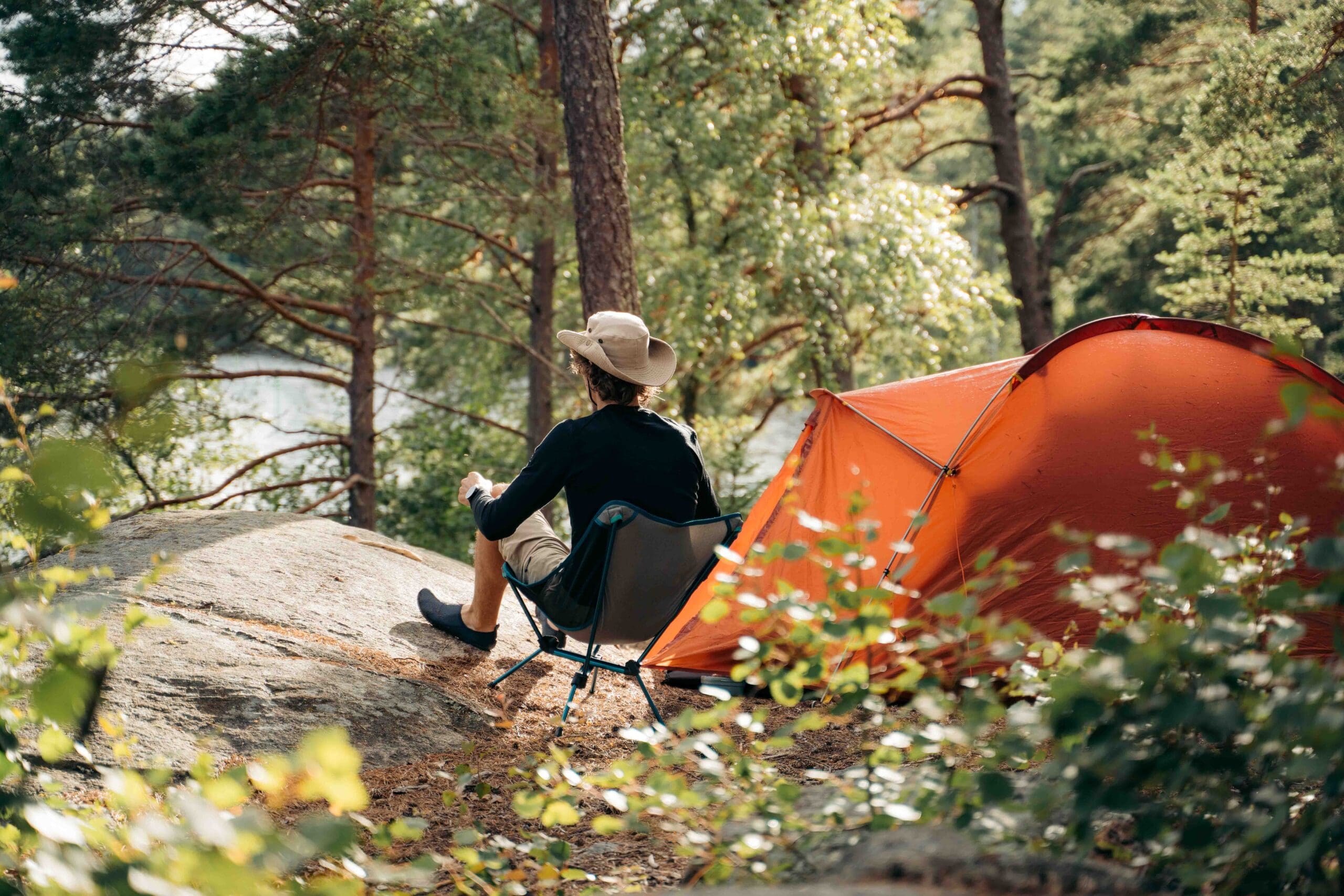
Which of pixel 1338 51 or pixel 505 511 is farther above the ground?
pixel 1338 51

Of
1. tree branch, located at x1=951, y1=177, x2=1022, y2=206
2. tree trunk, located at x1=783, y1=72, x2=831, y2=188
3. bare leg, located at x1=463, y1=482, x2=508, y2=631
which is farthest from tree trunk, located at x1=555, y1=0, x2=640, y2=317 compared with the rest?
tree branch, located at x1=951, y1=177, x2=1022, y2=206

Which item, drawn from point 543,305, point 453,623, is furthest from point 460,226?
point 453,623

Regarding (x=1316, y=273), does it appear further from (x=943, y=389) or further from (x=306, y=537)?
(x=306, y=537)

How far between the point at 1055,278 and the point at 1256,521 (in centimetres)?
1745

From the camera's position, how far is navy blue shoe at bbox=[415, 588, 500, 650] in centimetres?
437

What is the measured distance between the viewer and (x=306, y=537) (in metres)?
5.17

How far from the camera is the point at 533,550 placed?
3859 millimetres

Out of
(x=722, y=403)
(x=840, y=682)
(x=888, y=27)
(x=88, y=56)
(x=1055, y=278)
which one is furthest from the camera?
(x=1055, y=278)

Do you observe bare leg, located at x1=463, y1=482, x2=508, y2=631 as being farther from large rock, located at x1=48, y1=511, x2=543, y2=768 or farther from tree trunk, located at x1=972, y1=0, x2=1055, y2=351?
tree trunk, located at x1=972, y1=0, x2=1055, y2=351

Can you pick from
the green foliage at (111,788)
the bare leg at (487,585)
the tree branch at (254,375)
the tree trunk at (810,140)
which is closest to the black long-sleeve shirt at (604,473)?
the bare leg at (487,585)

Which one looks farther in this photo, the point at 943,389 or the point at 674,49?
the point at 674,49

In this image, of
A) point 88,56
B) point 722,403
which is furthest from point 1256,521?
point 722,403

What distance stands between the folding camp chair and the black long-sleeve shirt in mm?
94

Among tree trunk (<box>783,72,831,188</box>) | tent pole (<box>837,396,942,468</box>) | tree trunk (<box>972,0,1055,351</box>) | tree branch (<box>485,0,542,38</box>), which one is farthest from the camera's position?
tree trunk (<box>972,0,1055,351</box>)
